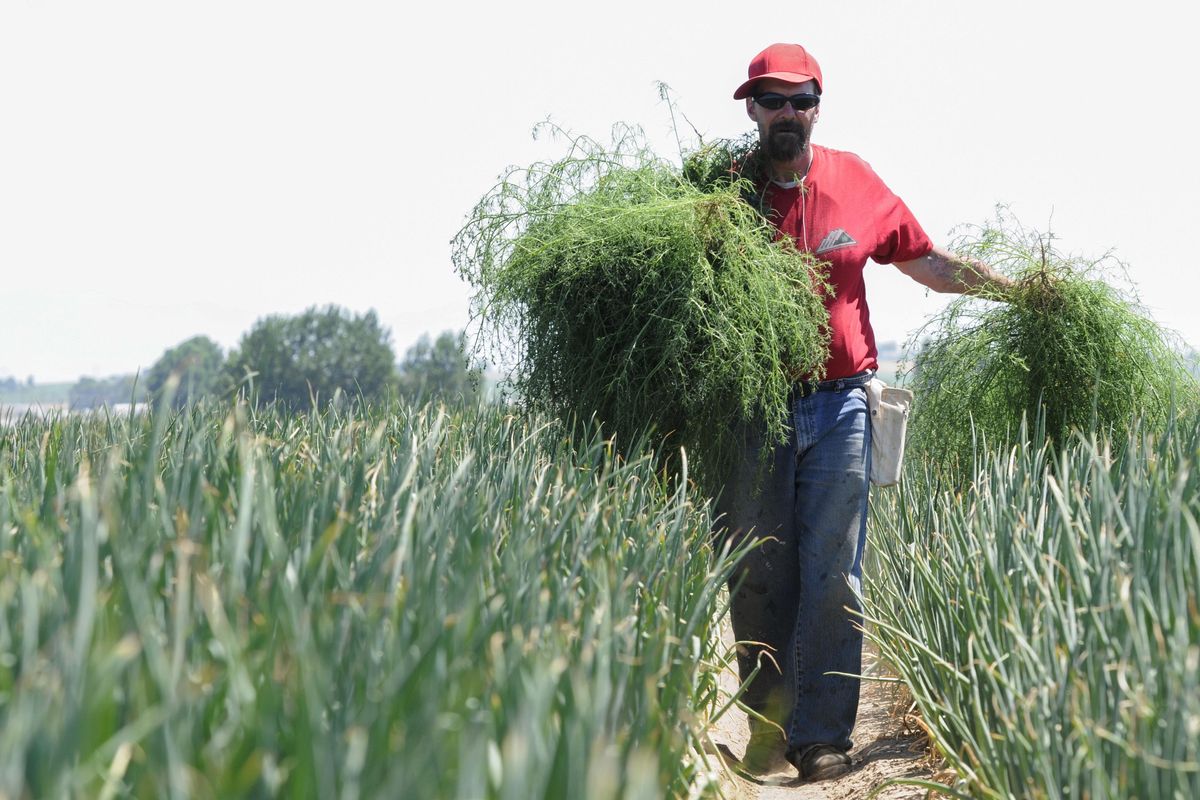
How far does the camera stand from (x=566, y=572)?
6.81ft

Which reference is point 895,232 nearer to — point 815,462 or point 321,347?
point 815,462

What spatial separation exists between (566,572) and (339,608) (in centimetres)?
67

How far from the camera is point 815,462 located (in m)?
3.49

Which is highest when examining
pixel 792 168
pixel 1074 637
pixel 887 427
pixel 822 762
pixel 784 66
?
pixel 784 66

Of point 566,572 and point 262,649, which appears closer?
point 262,649

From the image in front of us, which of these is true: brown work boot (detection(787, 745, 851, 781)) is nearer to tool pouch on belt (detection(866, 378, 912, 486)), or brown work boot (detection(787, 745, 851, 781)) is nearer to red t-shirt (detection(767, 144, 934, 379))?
tool pouch on belt (detection(866, 378, 912, 486))

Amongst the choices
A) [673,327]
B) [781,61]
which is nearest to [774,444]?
[673,327]

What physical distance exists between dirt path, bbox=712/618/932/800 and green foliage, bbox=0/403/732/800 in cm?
115

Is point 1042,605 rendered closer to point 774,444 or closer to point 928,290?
point 774,444

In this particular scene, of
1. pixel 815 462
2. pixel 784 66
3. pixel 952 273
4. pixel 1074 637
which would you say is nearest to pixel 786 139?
pixel 784 66

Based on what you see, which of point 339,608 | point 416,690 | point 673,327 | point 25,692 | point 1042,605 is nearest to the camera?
point 25,692

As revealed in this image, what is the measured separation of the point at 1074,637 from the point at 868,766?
5.35ft

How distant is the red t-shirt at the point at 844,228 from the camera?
11.3 feet

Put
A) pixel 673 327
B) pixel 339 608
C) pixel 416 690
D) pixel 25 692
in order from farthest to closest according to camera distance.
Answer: pixel 673 327 < pixel 339 608 < pixel 416 690 < pixel 25 692
